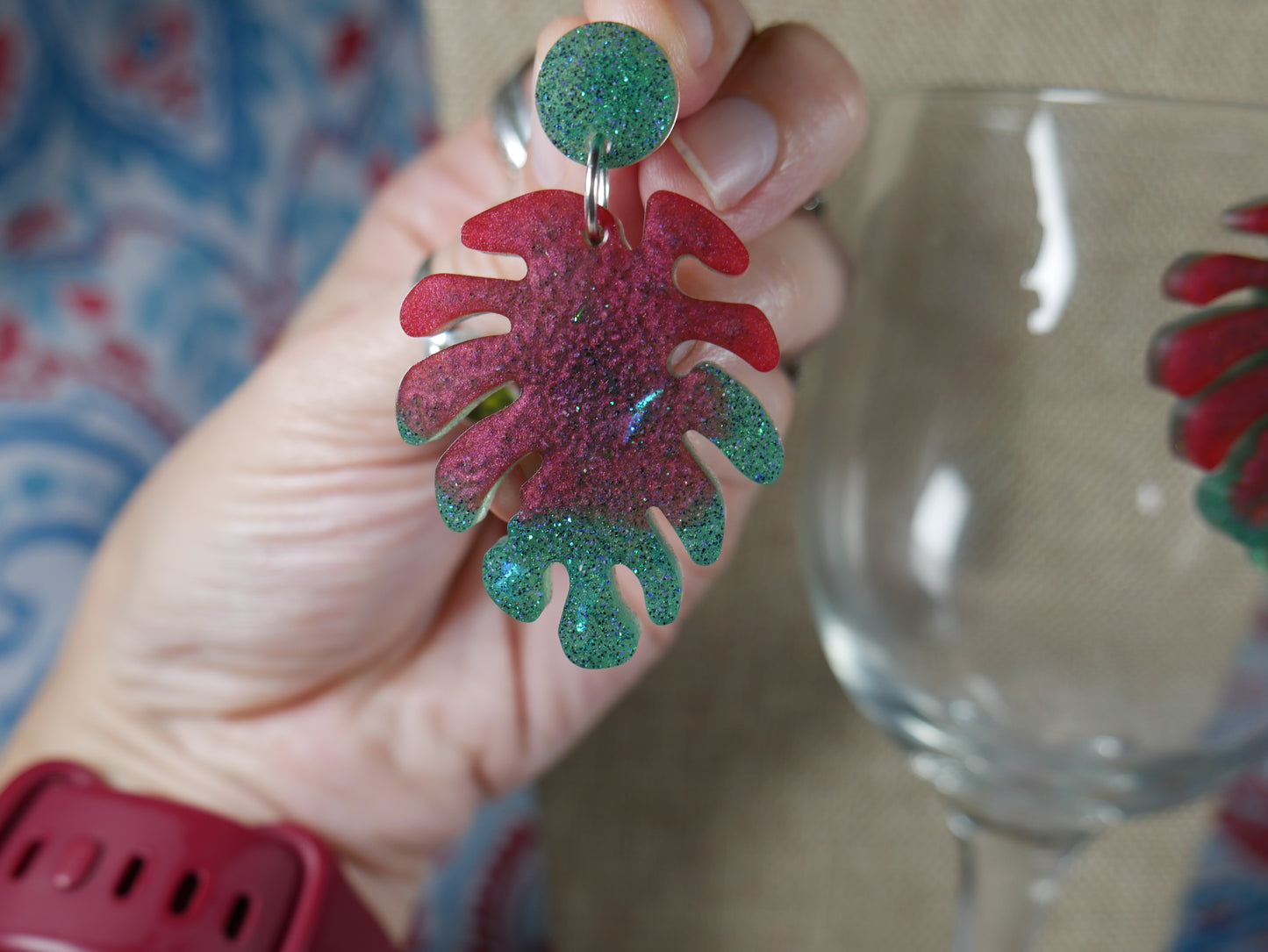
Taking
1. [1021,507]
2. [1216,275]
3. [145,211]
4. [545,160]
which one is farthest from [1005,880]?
[145,211]

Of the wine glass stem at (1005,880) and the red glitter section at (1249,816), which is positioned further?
the red glitter section at (1249,816)

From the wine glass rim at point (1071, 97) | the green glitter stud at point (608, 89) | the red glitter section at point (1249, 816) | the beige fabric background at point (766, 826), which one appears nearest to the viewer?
the green glitter stud at point (608, 89)

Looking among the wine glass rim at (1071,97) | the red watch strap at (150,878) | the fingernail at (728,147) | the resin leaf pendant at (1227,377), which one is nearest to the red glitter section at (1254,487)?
the resin leaf pendant at (1227,377)

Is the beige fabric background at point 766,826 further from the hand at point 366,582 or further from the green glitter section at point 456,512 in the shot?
the green glitter section at point 456,512

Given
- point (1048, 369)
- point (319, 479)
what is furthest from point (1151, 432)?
point (319, 479)

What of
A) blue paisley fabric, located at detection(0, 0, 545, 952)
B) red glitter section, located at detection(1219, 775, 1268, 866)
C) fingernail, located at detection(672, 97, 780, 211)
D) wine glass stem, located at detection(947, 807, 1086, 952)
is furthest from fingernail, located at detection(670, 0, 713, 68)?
red glitter section, located at detection(1219, 775, 1268, 866)

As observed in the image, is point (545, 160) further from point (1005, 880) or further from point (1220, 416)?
point (1005, 880)

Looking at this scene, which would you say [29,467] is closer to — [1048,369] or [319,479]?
[319,479]
